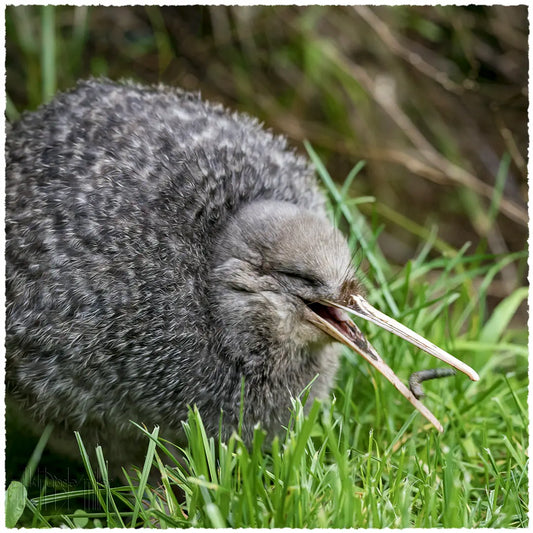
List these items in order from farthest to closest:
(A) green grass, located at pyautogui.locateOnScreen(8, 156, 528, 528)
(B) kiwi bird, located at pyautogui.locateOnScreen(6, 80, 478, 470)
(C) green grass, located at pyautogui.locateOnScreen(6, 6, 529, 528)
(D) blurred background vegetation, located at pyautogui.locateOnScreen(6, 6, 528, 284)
A: (D) blurred background vegetation, located at pyautogui.locateOnScreen(6, 6, 528, 284)
(B) kiwi bird, located at pyautogui.locateOnScreen(6, 80, 478, 470)
(C) green grass, located at pyautogui.locateOnScreen(6, 6, 529, 528)
(A) green grass, located at pyautogui.locateOnScreen(8, 156, 528, 528)

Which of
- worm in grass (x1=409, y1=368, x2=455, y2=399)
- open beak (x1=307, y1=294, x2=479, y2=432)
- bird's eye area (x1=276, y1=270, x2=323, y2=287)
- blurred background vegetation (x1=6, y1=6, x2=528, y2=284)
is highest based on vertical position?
blurred background vegetation (x1=6, y1=6, x2=528, y2=284)

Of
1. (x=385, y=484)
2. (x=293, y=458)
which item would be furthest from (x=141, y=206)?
(x=385, y=484)

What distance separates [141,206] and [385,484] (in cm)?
121

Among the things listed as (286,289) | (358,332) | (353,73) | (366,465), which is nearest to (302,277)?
(286,289)

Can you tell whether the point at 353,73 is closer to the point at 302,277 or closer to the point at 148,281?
the point at 302,277

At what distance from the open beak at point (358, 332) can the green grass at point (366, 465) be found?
0.13m

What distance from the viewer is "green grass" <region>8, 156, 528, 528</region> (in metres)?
2.02

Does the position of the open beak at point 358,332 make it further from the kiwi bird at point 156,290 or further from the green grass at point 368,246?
the green grass at point 368,246

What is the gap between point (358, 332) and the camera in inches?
101

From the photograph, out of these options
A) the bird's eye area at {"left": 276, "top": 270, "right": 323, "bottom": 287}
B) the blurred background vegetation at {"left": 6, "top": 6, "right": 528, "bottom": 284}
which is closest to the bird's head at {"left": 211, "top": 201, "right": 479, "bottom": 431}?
the bird's eye area at {"left": 276, "top": 270, "right": 323, "bottom": 287}

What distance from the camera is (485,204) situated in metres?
5.56

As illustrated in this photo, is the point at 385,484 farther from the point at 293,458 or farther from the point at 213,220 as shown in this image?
the point at 213,220

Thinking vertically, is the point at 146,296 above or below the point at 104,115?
below

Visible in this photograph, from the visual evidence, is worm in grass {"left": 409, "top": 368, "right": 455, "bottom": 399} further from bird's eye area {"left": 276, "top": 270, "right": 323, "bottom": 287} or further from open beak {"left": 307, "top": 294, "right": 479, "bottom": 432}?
bird's eye area {"left": 276, "top": 270, "right": 323, "bottom": 287}
